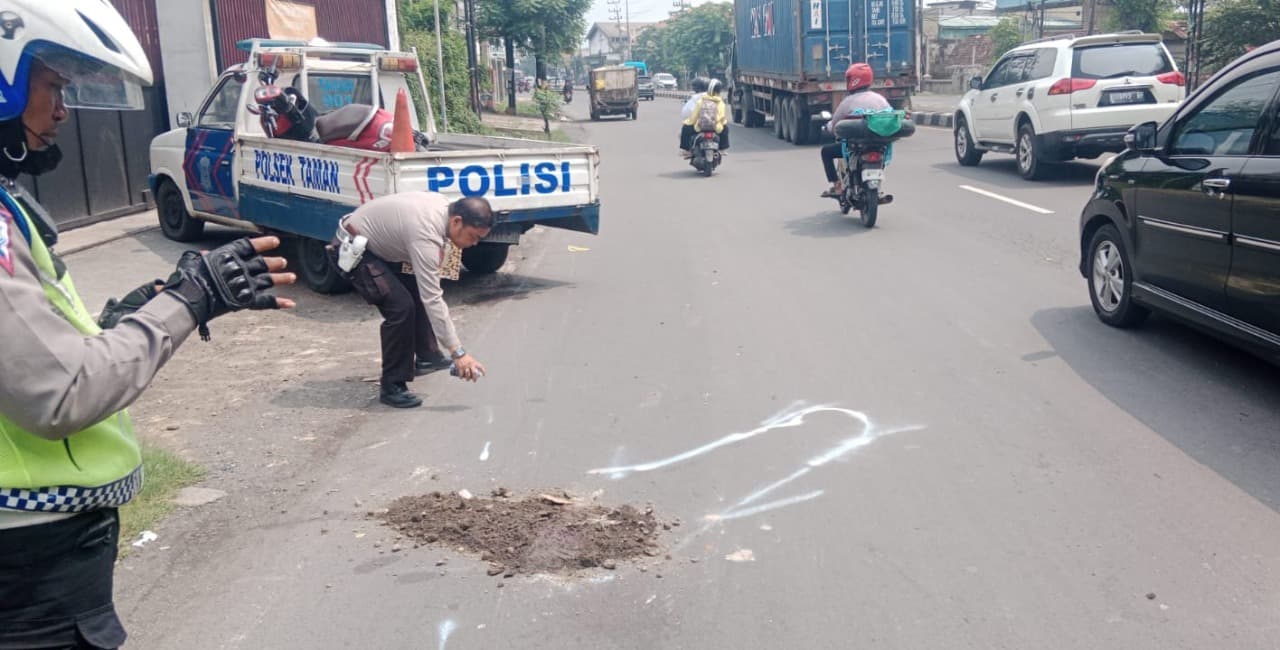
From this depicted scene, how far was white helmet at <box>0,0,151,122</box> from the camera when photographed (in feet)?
7.29

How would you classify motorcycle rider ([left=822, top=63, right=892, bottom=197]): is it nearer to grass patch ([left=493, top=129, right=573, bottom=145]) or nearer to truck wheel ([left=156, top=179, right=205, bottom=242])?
truck wheel ([left=156, top=179, right=205, bottom=242])

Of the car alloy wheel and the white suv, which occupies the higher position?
the white suv

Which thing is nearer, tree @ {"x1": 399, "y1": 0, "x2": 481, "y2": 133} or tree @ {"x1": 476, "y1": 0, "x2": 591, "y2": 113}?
tree @ {"x1": 399, "y1": 0, "x2": 481, "y2": 133}

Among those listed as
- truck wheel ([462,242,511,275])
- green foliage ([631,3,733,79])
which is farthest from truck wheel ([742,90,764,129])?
green foliage ([631,3,733,79])

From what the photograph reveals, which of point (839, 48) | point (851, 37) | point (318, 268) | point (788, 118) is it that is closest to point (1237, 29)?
point (851, 37)

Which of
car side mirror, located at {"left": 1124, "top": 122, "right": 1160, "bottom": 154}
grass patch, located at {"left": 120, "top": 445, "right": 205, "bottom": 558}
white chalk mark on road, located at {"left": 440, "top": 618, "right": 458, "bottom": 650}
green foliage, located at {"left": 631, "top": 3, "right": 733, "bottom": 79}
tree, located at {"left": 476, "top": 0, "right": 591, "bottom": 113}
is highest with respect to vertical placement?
green foliage, located at {"left": 631, "top": 3, "right": 733, "bottom": 79}

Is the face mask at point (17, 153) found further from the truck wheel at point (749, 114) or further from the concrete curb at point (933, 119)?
the truck wheel at point (749, 114)

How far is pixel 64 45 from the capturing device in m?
2.27

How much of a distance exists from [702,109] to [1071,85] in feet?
18.9

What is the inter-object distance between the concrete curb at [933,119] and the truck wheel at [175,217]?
65.9 feet

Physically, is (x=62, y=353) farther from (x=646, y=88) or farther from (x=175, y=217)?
(x=646, y=88)

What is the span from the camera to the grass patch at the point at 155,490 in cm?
477

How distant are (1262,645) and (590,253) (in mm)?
8663

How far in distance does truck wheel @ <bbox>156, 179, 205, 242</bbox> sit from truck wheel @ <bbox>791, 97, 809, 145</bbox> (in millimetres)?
14501
